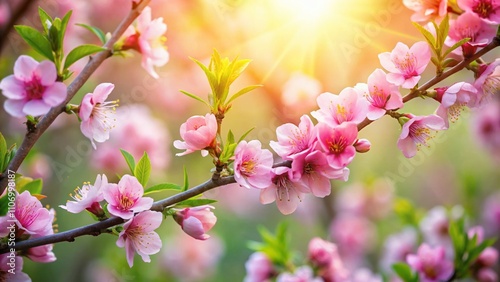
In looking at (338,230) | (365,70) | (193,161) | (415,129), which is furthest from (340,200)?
(415,129)

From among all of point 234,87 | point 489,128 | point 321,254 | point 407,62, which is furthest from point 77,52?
point 489,128

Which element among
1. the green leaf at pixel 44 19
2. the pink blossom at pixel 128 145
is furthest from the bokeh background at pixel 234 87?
the green leaf at pixel 44 19

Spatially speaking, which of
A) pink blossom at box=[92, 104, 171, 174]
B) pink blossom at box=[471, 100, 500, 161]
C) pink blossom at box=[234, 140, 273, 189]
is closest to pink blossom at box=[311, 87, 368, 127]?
pink blossom at box=[234, 140, 273, 189]

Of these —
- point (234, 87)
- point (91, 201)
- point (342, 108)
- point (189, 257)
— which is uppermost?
point (342, 108)

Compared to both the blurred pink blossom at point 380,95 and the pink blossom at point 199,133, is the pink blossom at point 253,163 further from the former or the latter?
the blurred pink blossom at point 380,95

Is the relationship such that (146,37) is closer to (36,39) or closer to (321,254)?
(36,39)

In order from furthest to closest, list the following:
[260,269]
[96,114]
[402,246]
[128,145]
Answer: [128,145]
[402,246]
[260,269]
[96,114]
